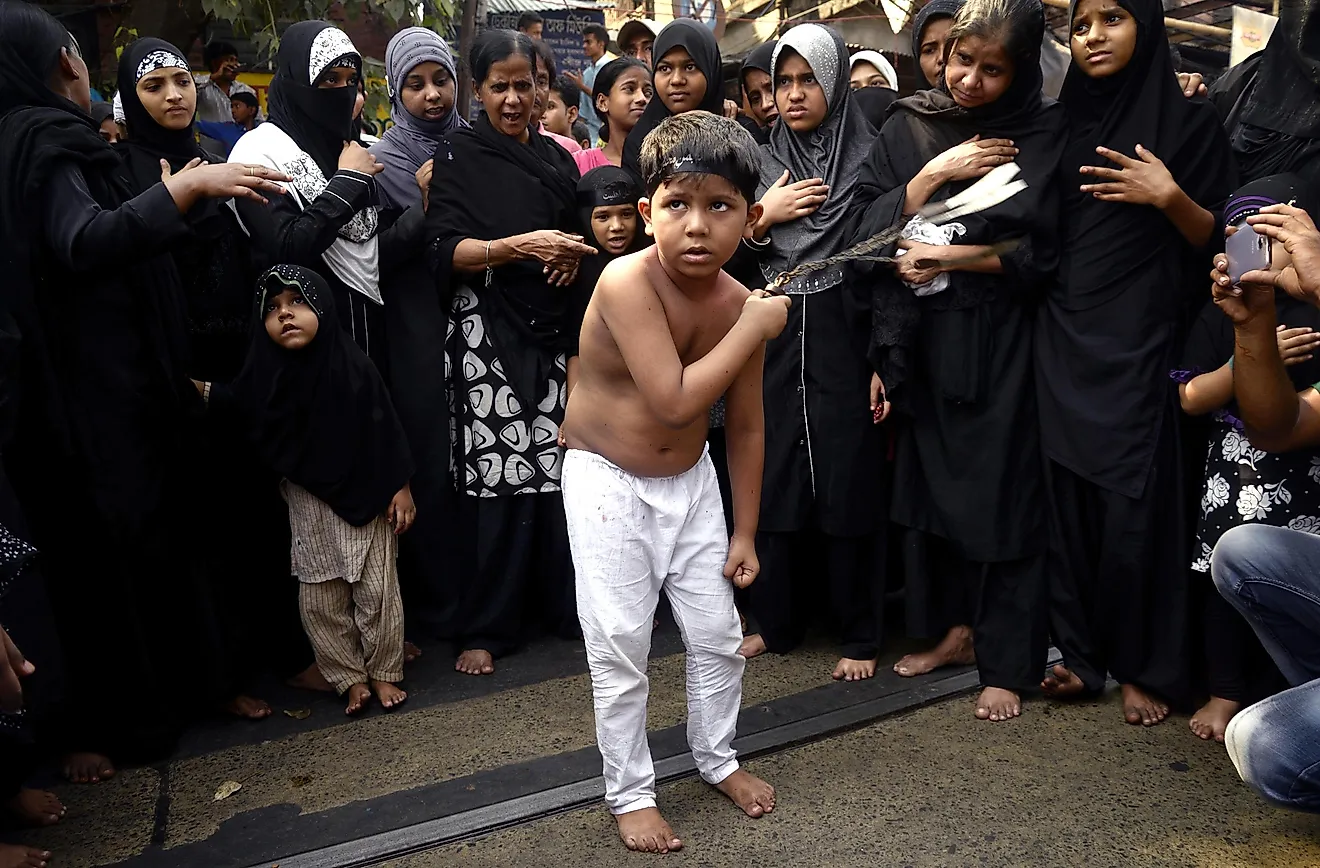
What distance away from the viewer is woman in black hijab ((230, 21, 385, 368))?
326 cm

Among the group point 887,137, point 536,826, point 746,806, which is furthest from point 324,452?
point 887,137

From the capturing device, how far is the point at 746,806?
257cm

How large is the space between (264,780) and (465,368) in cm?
148

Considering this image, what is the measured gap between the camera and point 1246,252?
7.51ft

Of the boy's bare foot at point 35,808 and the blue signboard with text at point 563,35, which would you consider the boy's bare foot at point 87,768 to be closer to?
the boy's bare foot at point 35,808

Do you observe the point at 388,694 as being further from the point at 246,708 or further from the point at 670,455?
the point at 670,455

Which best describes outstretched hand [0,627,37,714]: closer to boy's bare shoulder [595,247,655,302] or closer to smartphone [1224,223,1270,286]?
boy's bare shoulder [595,247,655,302]

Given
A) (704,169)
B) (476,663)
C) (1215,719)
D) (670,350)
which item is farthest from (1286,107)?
(476,663)

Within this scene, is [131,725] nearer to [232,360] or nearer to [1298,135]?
[232,360]

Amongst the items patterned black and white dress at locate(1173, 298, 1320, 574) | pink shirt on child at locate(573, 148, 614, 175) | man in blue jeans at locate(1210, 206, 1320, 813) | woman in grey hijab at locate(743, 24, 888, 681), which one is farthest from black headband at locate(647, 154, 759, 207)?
pink shirt on child at locate(573, 148, 614, 175)

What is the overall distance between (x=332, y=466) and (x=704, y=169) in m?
1.60

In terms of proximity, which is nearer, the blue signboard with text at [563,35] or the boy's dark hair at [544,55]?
the boy's dark hair at [544,55]

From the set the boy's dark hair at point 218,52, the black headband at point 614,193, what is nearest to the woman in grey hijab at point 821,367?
the black headband at point 614,193

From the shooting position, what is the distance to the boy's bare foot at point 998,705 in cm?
306
